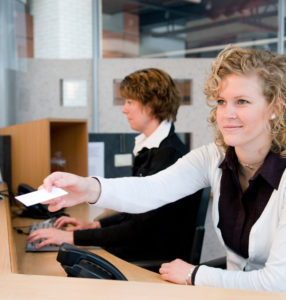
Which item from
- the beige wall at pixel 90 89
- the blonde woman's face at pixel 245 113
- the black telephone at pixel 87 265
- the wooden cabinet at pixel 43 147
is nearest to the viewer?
the black telephone at pixel 87 265

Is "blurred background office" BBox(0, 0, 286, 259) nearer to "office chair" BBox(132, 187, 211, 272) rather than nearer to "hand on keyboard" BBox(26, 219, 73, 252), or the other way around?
"office chair" BBox(132, 187, 211, 272)

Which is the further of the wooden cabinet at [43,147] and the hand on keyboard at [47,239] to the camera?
the wooden cabinet at [43,147]

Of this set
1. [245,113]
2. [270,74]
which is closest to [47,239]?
[245,113]

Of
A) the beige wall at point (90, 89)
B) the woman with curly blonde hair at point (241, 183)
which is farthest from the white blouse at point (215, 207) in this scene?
the beige wall at point (90, 89)

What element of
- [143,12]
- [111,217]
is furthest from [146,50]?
[111,217]

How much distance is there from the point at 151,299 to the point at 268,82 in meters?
0.70

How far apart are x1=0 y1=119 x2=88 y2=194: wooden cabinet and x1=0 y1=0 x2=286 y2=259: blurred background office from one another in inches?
24.9

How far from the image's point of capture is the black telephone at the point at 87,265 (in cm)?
99

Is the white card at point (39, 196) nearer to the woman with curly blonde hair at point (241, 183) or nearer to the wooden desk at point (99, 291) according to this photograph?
the woman with curly blonde hair at point (241, 183)

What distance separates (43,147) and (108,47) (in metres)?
1.39

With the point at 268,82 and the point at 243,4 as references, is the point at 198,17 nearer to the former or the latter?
the point at 243,4

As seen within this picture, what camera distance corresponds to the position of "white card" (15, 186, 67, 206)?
34.4 inches

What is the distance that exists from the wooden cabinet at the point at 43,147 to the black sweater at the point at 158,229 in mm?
525

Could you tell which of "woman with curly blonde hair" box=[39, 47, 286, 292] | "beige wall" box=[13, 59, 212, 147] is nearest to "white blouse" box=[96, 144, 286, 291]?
"woman with curly blonde hair" box=[39, 47, 286, 292]
